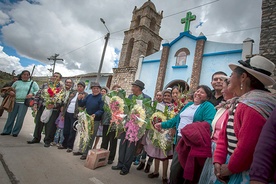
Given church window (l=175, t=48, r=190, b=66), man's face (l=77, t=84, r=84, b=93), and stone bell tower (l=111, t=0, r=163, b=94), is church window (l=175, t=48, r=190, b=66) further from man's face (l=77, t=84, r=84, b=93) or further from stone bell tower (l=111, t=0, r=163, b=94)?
man's face (l=77, t=84, r=84, b=93)

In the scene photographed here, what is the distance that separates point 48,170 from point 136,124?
5.77ft

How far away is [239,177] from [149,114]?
210 cm

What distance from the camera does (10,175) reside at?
2488 millimetres

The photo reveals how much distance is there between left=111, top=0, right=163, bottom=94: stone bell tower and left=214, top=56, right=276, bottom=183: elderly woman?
473 inches

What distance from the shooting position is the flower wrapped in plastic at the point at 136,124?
3.17 meters

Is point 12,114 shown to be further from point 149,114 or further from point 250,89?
point 250,89

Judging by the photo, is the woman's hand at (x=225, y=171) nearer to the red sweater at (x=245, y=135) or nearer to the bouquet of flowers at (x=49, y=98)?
the red sweater at (x=245, y=135)

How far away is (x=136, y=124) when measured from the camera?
10.5 ft

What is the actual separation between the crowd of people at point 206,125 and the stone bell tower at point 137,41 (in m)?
8.94

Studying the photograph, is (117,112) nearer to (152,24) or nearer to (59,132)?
(59,132)

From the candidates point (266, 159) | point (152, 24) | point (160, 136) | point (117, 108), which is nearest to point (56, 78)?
point (117, 108)

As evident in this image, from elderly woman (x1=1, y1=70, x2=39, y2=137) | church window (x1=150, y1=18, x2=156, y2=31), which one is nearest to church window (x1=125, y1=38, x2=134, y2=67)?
church window (x1=150, y1=18, x2=156, y2=31)

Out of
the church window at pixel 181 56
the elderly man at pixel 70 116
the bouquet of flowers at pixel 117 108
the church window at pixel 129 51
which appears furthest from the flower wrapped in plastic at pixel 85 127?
the church window at pixel 129 51

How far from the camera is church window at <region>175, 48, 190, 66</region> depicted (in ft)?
36.2
